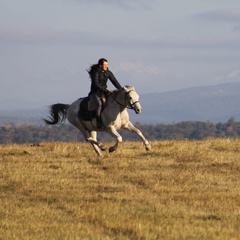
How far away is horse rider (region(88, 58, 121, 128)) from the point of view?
21.2 meters

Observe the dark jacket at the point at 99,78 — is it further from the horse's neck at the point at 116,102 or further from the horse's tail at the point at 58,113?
the horse's tail at the point at 58,113

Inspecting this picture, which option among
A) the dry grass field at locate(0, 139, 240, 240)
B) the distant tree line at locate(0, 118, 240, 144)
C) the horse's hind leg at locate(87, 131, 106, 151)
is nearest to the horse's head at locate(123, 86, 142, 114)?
the dry grass field at locate(0, 139, 240, 240)

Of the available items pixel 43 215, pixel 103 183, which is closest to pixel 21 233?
pixel 43 215

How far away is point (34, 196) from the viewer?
14.6 m

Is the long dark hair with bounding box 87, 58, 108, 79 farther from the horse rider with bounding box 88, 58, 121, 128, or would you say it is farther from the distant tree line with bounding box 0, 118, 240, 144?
the distant tree line with bounding box 0, 118, 240, 144

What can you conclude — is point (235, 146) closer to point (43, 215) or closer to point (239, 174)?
point (239, 174)

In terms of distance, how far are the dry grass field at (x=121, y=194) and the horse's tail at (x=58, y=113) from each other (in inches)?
57.9

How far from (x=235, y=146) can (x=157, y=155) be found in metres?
3.53

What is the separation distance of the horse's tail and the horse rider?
3036mm

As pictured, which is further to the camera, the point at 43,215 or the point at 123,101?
the point at 123,101

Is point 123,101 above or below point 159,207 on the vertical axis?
above

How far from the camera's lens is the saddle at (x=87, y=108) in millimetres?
21781

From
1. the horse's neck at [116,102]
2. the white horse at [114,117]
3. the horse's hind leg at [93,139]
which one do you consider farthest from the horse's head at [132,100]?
the horse's hind leg at [93,139]

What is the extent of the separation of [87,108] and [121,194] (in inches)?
296
